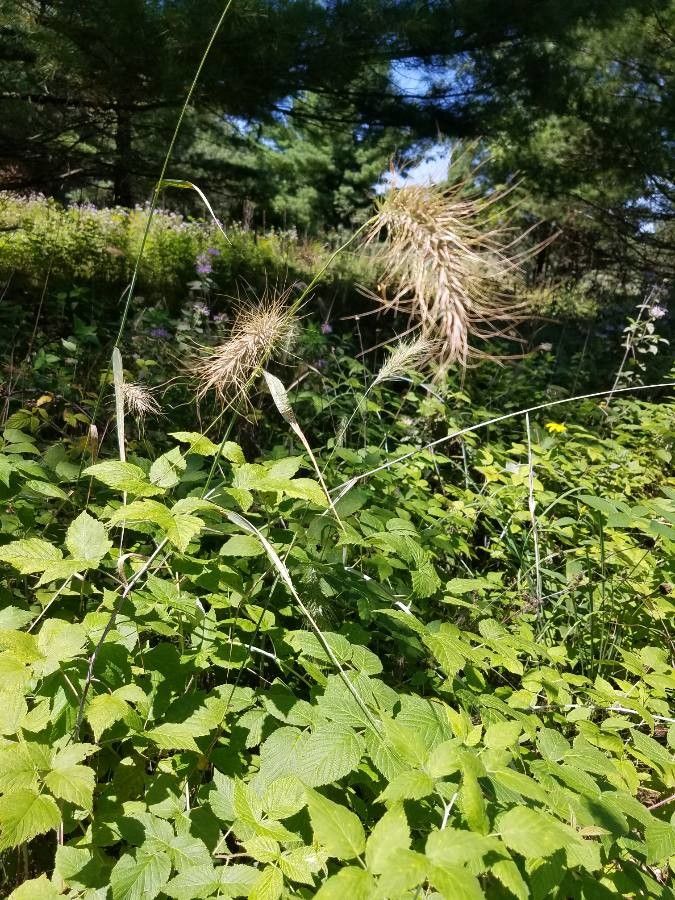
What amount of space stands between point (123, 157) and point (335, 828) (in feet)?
27.4

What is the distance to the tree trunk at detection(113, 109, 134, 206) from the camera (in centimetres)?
607

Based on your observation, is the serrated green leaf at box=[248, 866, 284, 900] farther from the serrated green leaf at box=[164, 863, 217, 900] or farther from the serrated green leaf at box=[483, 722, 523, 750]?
the serrated green leaf at box=[483, 722, 523, 750]

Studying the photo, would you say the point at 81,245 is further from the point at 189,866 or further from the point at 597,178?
the point at 597,178

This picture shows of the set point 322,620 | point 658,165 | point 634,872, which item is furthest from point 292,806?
point 658,165

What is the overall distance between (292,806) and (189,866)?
176 mm

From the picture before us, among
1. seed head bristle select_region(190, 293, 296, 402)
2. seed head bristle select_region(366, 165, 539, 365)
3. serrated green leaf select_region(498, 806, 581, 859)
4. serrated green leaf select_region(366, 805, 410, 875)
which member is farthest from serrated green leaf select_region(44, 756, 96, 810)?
seed head bristle select_region(366, 165, 539, 365)

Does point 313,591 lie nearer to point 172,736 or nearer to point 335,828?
point 172,736

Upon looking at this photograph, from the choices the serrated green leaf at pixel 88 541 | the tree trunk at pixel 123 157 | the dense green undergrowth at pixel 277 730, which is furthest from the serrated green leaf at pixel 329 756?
the tree trunk at pixel 123 157

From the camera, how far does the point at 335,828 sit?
2.25ft

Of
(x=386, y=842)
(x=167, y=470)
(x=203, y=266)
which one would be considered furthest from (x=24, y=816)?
(x=203, y=266)

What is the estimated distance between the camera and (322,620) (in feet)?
4.07

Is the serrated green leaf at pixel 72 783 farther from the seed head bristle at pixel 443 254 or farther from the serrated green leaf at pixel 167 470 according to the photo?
the seed head bristle at pixel 443 254

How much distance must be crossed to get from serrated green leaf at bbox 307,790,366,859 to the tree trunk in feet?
21.6

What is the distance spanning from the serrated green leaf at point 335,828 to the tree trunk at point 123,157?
657 centimetres
